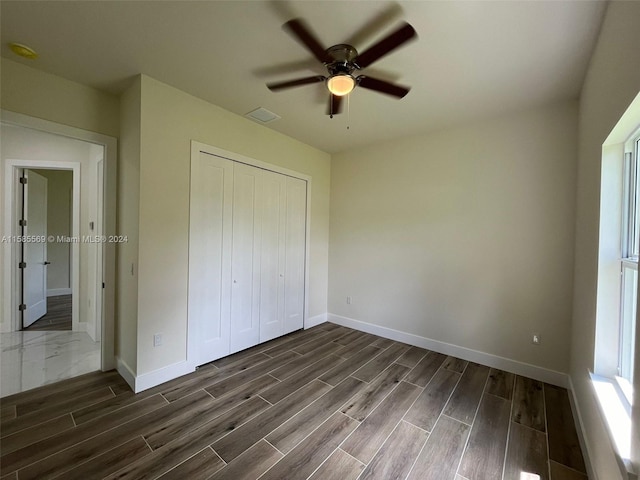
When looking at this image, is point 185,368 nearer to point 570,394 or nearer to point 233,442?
point 233,442

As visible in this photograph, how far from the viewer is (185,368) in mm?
2562

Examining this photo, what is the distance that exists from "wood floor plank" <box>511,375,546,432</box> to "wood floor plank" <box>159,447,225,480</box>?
2.18 meters

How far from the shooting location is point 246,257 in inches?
124

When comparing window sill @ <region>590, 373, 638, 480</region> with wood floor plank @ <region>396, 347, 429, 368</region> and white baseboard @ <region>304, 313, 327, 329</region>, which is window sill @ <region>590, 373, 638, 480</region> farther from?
white baseboard @ <region>304, 313, 327, 329</region>

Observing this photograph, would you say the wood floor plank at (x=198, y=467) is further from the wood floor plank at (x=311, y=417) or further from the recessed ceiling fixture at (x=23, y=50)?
the recessed ceiling fixture at (x=23, y=50)

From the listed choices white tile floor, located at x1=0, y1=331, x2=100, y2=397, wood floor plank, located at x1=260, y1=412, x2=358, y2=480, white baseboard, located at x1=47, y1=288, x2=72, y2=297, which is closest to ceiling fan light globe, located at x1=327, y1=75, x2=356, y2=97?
Result: wood floor plank, located at x1=260, y1=412, x2=358, y2=480

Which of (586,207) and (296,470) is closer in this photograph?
(296,470)

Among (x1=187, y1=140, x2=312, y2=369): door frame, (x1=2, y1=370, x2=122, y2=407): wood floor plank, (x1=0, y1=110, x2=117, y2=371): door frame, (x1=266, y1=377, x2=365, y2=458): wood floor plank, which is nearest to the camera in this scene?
(x1=266, y1=377, x2=365, y2=458): wood floor plank

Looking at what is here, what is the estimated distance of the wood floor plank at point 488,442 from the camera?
1574 mm

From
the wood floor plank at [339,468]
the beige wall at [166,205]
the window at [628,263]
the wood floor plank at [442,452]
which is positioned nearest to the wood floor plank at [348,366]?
the wood floor plank at [339,468]

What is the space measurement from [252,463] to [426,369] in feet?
6.37

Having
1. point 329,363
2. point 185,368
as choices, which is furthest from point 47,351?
point 329,363

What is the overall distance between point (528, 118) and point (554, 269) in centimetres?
152

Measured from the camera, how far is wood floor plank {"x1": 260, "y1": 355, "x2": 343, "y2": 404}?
227 cm
